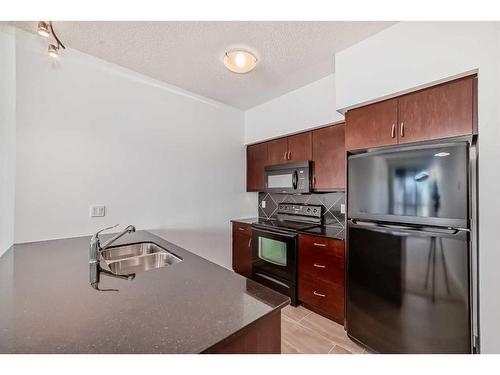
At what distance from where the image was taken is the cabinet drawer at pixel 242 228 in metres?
2.88

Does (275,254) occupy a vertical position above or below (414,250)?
below

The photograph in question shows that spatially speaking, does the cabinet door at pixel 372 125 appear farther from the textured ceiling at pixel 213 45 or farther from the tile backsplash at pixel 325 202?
the tile backsplash at pixel 325 202

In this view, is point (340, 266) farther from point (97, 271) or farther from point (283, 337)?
point (97, 271)

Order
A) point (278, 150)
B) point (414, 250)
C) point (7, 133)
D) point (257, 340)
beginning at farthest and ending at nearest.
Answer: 1. point (278, 150)
2. point (7, 133)
3. point (414, 250)
4. point (257, 340)

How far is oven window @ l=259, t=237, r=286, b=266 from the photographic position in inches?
95.7

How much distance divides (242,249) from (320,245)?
3.95ft

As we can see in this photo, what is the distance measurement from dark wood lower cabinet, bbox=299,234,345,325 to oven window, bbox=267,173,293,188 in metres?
0.70

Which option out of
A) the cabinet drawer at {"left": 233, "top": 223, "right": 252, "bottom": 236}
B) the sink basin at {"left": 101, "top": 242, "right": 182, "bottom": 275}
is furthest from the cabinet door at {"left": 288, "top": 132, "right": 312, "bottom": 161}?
the sink basin at {"left": 101, "top": 242, "right": 182, "bottom": 275}

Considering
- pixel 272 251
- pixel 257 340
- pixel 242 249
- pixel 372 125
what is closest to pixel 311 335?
pixel 272 251

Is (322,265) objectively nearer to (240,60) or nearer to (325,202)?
(325,202)

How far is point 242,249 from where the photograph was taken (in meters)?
3.00

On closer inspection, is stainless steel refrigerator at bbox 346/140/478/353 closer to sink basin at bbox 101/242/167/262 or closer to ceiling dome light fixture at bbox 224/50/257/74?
ceiling dome light fixture at bbox 224/50/257/74
